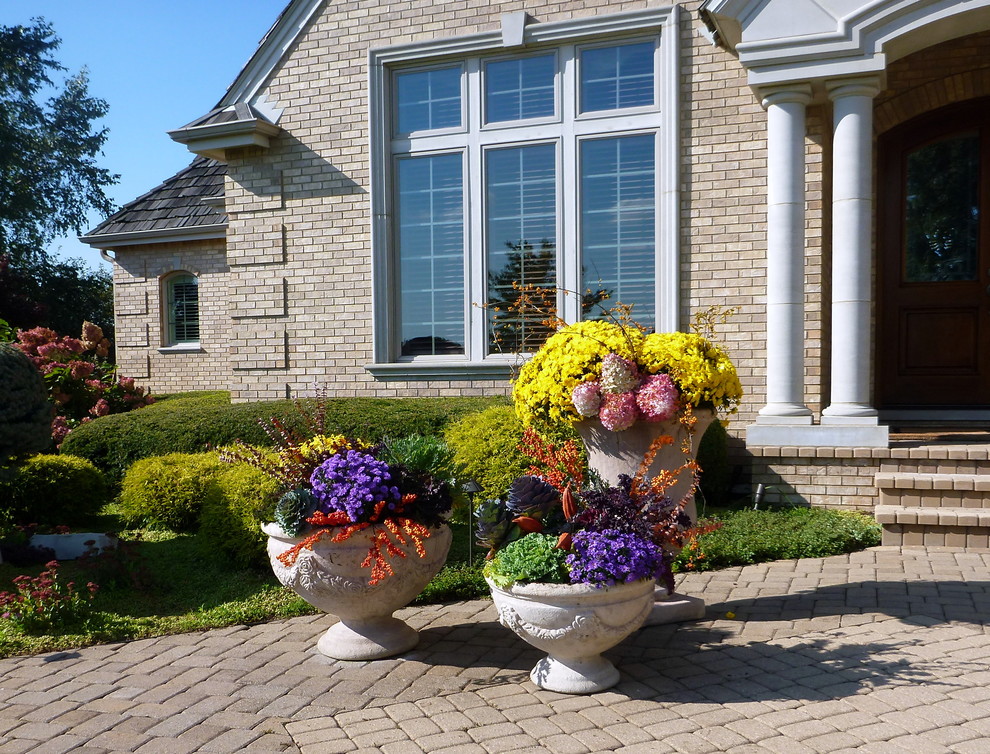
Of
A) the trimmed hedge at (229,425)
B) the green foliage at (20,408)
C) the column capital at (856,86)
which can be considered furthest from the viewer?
the trimmed hedge at (229,425)

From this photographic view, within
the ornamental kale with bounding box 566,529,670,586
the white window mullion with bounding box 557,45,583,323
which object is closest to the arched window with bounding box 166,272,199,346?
the white window mullion with bounding box 557,45,583,323

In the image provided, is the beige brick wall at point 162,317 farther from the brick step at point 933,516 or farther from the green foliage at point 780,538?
the brick step at point 933,516

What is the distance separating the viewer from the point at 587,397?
4312 millimetres

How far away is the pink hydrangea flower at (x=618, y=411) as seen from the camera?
4.28 m

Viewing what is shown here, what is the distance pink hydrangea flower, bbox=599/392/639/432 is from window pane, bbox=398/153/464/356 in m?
4.67

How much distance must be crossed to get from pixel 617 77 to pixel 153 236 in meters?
11.2

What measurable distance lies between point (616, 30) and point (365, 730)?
6.87m

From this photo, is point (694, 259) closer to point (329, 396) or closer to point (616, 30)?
point (616, 30)

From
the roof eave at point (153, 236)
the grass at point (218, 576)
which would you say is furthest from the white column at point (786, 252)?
the roof eave at point (153, 236)

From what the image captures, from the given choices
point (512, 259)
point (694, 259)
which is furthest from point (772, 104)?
point (512, 259)

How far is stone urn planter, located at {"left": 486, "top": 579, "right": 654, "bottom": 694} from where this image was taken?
3502 millimetres

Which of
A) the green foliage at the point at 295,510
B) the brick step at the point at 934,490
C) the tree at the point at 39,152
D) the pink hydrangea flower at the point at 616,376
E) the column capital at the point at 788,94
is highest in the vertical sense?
the tree at the point at 39,152

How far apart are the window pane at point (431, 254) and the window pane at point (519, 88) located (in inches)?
26.4

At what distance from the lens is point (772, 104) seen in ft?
23.5
